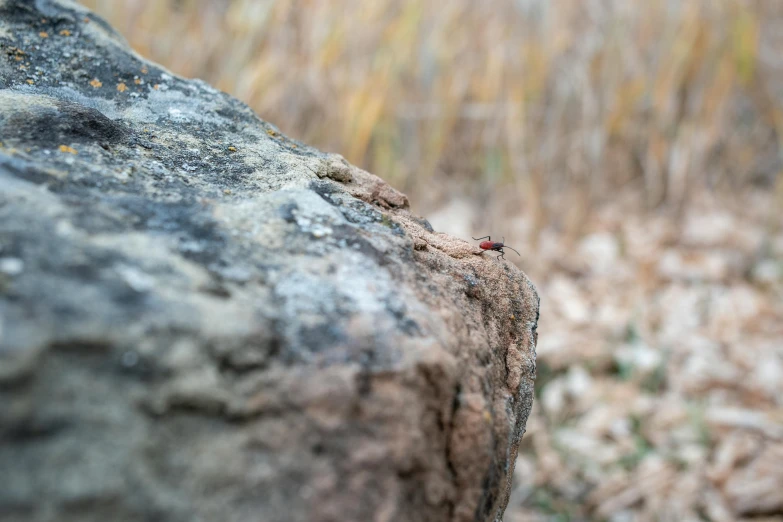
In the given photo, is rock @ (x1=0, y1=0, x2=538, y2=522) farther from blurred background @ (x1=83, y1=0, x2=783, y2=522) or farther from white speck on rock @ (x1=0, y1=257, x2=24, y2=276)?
blurred background @ (x1=83, y1=0, x2=783, y2=522)

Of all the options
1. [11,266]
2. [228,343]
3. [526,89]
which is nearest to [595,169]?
[526,89]

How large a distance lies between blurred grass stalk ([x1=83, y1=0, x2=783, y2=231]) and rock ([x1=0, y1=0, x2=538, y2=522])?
223 cm

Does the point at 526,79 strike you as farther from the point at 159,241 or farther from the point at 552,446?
the point at 159,241

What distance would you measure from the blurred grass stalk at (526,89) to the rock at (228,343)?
2229 mm

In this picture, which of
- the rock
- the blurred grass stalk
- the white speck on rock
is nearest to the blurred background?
the blurred grass stalk

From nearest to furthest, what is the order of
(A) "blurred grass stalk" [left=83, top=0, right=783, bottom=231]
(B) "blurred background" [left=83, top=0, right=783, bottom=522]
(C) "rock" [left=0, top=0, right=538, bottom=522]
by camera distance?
(C) "rock" [left=0, top=0, right=538, bottom=522] < (B) "blurred background" [left=83, top=0, right=783, bottom=522] < (A) "blurred grass stalk" [left=83, top=0, right=783, bottom=231]

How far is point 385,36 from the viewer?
3498mm

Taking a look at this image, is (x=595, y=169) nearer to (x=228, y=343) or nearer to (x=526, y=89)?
(x=526, y=89)

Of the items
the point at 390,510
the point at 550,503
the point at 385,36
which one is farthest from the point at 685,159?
the point at 390,510

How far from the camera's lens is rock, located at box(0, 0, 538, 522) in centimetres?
68

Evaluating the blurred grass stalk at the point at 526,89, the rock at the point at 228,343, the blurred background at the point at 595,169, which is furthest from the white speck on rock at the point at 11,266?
the blurred grass stalk at the point at 526,89

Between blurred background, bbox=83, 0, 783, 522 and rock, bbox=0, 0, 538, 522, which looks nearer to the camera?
rock, bbox=0, 0, 538, 522

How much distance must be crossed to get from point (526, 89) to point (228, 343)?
3328 millimetres

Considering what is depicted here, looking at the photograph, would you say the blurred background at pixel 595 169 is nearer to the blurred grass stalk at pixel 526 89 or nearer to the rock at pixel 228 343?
the blurred grass stalk at pixel 526 89
